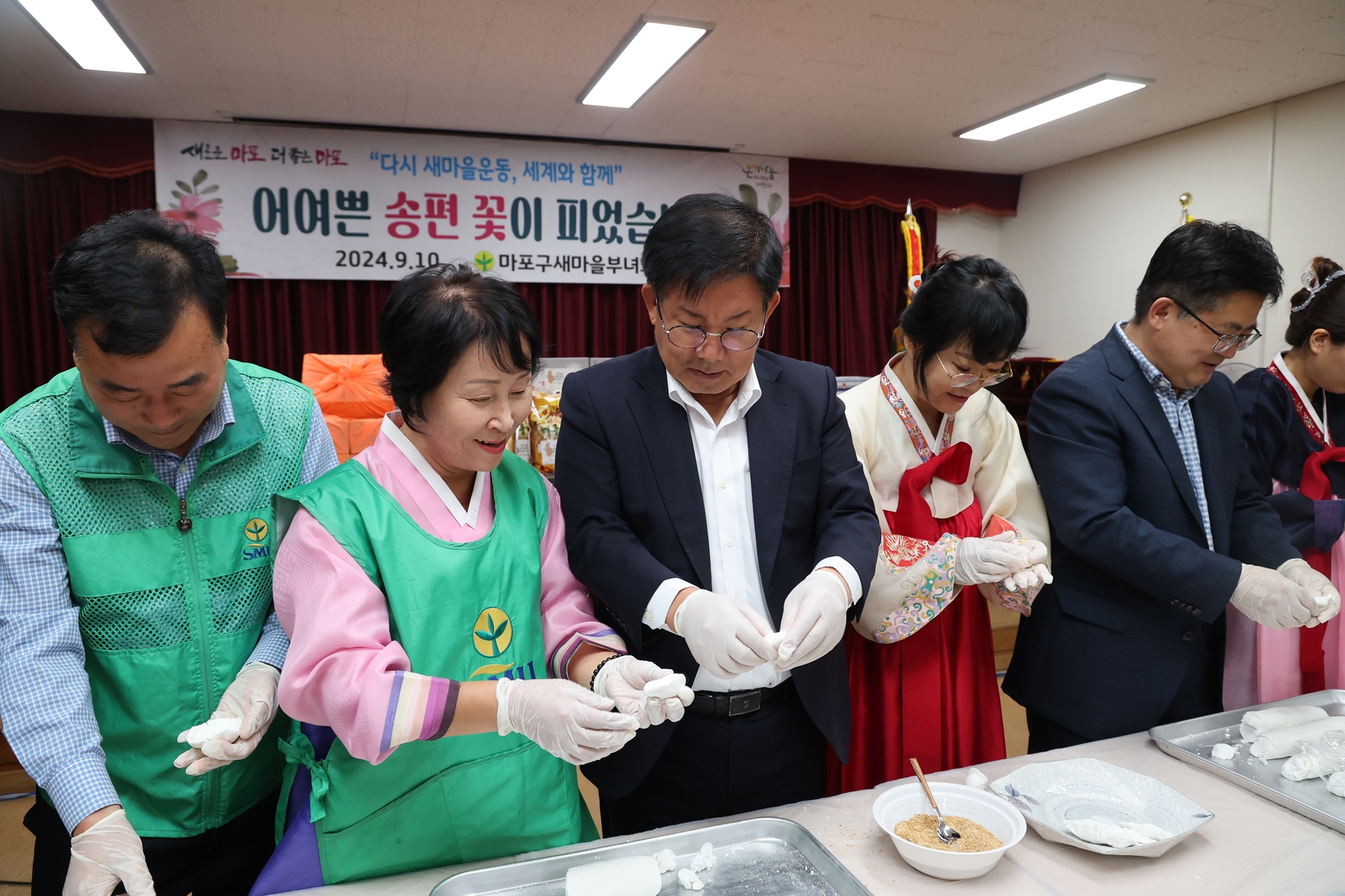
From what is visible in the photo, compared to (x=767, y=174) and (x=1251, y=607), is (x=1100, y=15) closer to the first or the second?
(x=767, y=174)

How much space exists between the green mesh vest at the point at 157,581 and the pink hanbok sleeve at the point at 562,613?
44 cm

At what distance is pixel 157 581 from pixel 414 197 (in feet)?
14.2

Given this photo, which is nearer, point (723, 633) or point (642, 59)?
point (723, 633)

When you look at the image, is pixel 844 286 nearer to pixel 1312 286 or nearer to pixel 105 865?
pixel 1312 286

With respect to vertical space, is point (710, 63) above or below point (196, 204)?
above

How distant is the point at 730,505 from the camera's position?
135cm

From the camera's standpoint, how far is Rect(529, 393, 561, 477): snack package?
3135 mm

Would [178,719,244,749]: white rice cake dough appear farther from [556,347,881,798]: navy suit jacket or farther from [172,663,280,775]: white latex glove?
[556,347,881,798]: navy suit jacket

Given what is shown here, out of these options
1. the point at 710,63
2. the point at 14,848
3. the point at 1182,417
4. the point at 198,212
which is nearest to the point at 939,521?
the point at 1182,417

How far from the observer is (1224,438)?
1717mm

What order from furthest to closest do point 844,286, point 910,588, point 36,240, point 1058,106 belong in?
point 844,286, point 1058,106, point 36,240, point 910,588

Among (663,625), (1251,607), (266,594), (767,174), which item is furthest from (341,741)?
(767,174)

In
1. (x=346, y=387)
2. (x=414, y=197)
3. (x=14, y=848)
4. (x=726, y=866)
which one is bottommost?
(x=14, y=848)

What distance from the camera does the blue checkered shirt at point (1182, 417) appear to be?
1.65m
